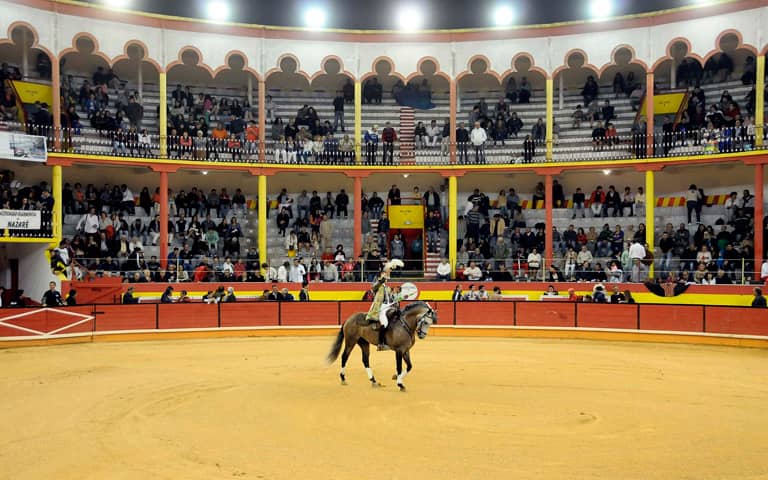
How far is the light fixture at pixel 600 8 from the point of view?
28312 mm

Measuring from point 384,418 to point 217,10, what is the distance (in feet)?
73.2

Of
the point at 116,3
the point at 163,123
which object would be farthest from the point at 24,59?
the point at 163,123

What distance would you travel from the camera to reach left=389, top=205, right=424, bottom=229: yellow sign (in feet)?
103

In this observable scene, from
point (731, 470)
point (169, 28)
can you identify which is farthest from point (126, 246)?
point (731, 470)

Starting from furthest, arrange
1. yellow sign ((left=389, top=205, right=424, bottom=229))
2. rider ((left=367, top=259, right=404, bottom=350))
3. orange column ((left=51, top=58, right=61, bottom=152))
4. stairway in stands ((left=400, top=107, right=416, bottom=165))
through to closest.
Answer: yellow sign ((left=389, top=205, right=424, bottom=229))
stairway in stands ((left=400, top=107, right=416, bottom=165))
orange column ((left=51, top=58, right=61, bottom=152))
rider ((left=367, top=259, right=404, bottom=350))

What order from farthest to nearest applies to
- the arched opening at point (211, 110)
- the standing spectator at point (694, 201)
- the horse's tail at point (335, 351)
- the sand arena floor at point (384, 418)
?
the arched opening at point (211, 110)
the standing spectator at point (694, 201)
the horse's tail at point (335, 351)
the sand arena floor at point (384, 418)

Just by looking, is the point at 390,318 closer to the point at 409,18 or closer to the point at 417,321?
the point at 417,321

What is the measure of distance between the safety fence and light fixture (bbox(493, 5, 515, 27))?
12.5 metres

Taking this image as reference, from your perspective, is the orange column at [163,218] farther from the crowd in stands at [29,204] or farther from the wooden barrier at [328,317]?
the wooden barrier at [328,317]

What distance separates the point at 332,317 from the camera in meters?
22.5

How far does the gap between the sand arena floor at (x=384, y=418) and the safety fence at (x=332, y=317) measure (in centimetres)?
205

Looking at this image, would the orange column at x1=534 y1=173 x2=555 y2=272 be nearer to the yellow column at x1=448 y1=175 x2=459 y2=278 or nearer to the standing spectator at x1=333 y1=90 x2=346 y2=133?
the yellow column at x1=448 y1=175 x2=459 y2=278

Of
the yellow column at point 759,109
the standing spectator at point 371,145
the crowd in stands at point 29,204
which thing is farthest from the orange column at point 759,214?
the crowd in stands at point 29,204

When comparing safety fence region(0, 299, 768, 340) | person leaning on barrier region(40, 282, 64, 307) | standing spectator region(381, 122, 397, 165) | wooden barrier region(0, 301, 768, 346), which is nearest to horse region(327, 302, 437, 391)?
safety fence region(0, 299, 768, 340)
